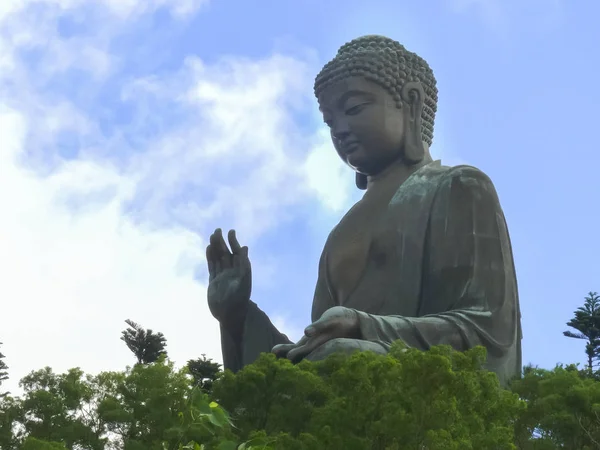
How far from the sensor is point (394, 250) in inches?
347

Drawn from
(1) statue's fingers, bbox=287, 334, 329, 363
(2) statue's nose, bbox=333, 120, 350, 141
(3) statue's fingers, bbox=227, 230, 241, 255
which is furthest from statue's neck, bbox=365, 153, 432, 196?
(1) statue's fingers, bbox=287, 334, 329, 363

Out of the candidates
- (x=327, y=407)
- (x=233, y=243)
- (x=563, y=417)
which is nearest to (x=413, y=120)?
(x=233, y=243)

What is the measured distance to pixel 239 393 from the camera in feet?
21.7

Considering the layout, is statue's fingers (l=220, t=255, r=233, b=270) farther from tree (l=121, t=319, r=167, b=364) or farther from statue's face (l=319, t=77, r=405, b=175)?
tree (l=121, t=319, r=167, b=364)

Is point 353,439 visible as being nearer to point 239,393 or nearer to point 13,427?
point 239,393

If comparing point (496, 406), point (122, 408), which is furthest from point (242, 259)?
point (496, 406)

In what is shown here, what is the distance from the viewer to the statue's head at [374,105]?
934 centimetres

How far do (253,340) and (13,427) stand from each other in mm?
2418

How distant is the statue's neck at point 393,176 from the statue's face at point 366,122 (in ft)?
0.21

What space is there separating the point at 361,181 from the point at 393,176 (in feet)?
1.74

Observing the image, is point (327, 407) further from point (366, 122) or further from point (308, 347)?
point (366, 122)

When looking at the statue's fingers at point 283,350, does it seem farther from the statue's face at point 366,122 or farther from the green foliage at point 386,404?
the statue's face at point 366,122

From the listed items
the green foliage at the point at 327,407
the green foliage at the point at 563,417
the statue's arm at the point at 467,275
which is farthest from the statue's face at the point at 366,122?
the green foliage at the point at 563,417

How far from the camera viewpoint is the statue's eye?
30.6 ft
